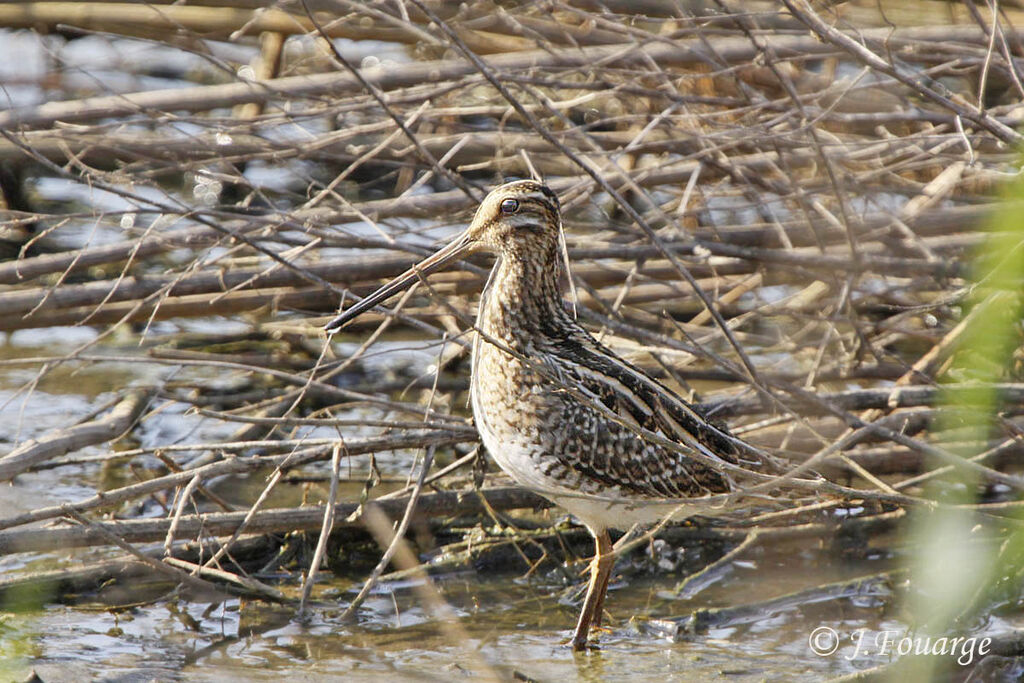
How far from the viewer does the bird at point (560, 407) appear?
384cm

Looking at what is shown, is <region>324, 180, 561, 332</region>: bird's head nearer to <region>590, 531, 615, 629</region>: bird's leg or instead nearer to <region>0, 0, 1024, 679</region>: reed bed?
<region>0, 0, 1024, 679</region>: reed bed

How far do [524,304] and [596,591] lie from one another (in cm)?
96

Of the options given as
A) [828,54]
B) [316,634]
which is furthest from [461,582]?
[828,54]

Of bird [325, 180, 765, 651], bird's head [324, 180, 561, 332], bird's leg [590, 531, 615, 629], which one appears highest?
bird's head [324, 180, 561, 332]

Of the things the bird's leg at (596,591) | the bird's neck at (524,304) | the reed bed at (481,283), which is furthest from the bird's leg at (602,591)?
the bird's neck at (524,304)

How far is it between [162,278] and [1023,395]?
3.37 metres

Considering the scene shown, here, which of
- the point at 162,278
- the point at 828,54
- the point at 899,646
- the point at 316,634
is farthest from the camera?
the point at 162,278

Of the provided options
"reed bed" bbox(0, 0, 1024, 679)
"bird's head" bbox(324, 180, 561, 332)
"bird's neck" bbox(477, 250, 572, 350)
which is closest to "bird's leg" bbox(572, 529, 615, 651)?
"reed bed" bbox(0, 0, 1024, 679)

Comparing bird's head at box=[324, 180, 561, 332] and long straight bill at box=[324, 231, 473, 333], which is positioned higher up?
bird's head at box=[324, 180, 561, 332]

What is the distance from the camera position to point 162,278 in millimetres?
5289

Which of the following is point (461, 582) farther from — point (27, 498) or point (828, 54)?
point (828, 54)

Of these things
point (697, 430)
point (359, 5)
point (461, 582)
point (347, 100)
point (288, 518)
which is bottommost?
point (461, 582)

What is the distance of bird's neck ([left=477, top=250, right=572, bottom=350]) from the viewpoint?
13.4ft

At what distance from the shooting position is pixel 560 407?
3.86 metres
